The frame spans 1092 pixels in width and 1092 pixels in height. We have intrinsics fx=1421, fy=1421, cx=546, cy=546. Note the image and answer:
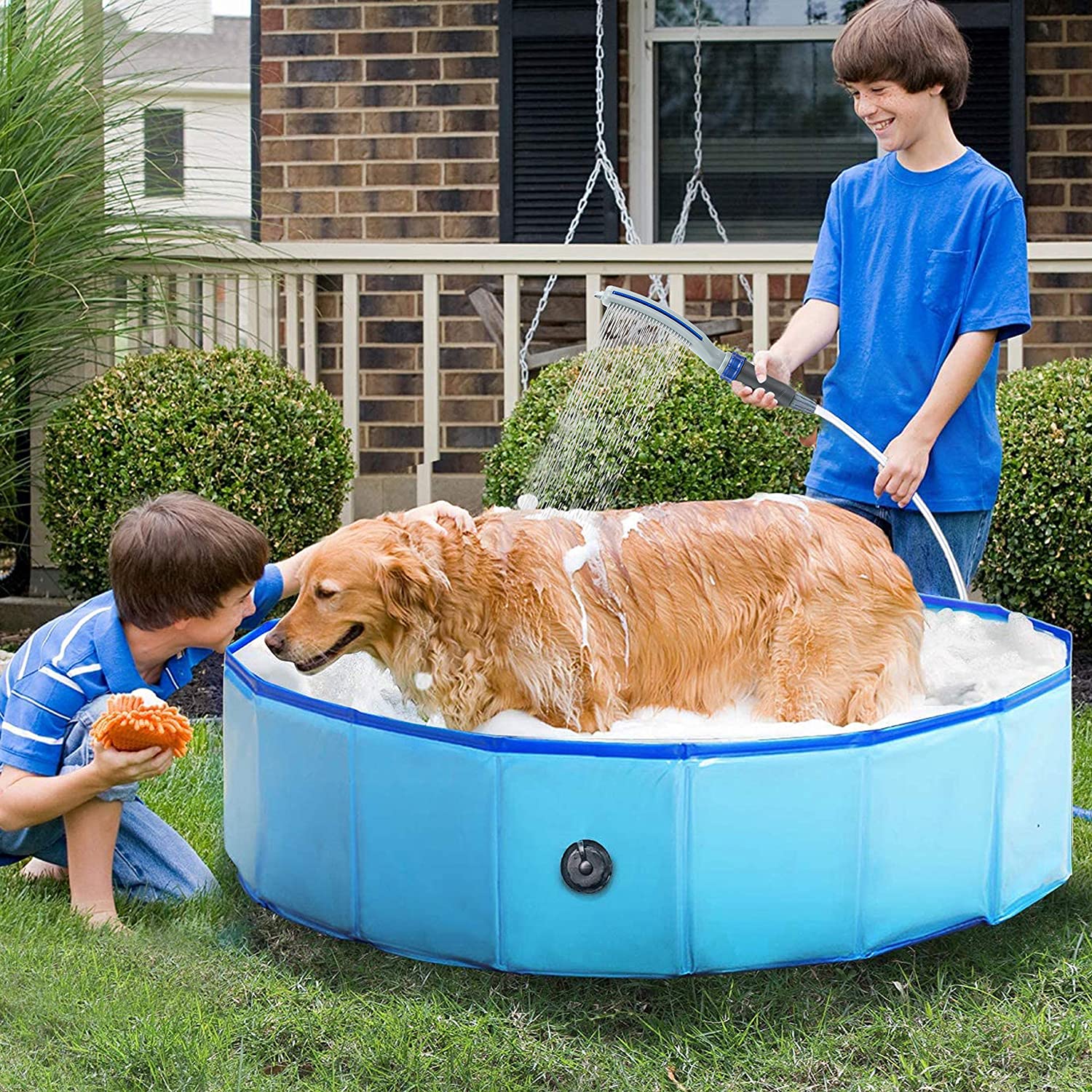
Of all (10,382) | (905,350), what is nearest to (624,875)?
(905,350)

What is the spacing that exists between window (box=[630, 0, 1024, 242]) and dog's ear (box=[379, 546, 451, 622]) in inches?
235

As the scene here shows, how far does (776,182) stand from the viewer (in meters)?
8.23

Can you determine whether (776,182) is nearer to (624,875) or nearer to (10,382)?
(10,382)

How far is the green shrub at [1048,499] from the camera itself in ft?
17.2

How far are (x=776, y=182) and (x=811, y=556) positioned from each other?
584 centimetres

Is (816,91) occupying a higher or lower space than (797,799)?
higher

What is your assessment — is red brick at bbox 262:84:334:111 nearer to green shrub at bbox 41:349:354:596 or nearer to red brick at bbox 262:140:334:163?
red brick at bbox 262:140:334:163

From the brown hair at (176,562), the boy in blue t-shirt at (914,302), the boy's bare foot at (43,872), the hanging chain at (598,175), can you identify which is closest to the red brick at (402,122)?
the hanging chain at (598,175)

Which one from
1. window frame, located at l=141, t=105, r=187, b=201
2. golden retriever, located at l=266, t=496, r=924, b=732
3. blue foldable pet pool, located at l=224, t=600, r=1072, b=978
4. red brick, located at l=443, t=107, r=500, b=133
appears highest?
red brick, located at l=443, t=107, r=500, b=133

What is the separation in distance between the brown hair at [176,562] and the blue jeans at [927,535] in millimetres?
1400

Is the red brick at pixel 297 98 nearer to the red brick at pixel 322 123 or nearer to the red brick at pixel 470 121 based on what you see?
the red brick at pixel 322 123

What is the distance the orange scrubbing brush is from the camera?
2.67m

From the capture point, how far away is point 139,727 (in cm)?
267

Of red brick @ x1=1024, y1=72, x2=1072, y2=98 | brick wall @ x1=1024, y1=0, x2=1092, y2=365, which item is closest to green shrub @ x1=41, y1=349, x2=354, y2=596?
brick wall @ x1=1024, y1=0, x2=1092, y2=365
